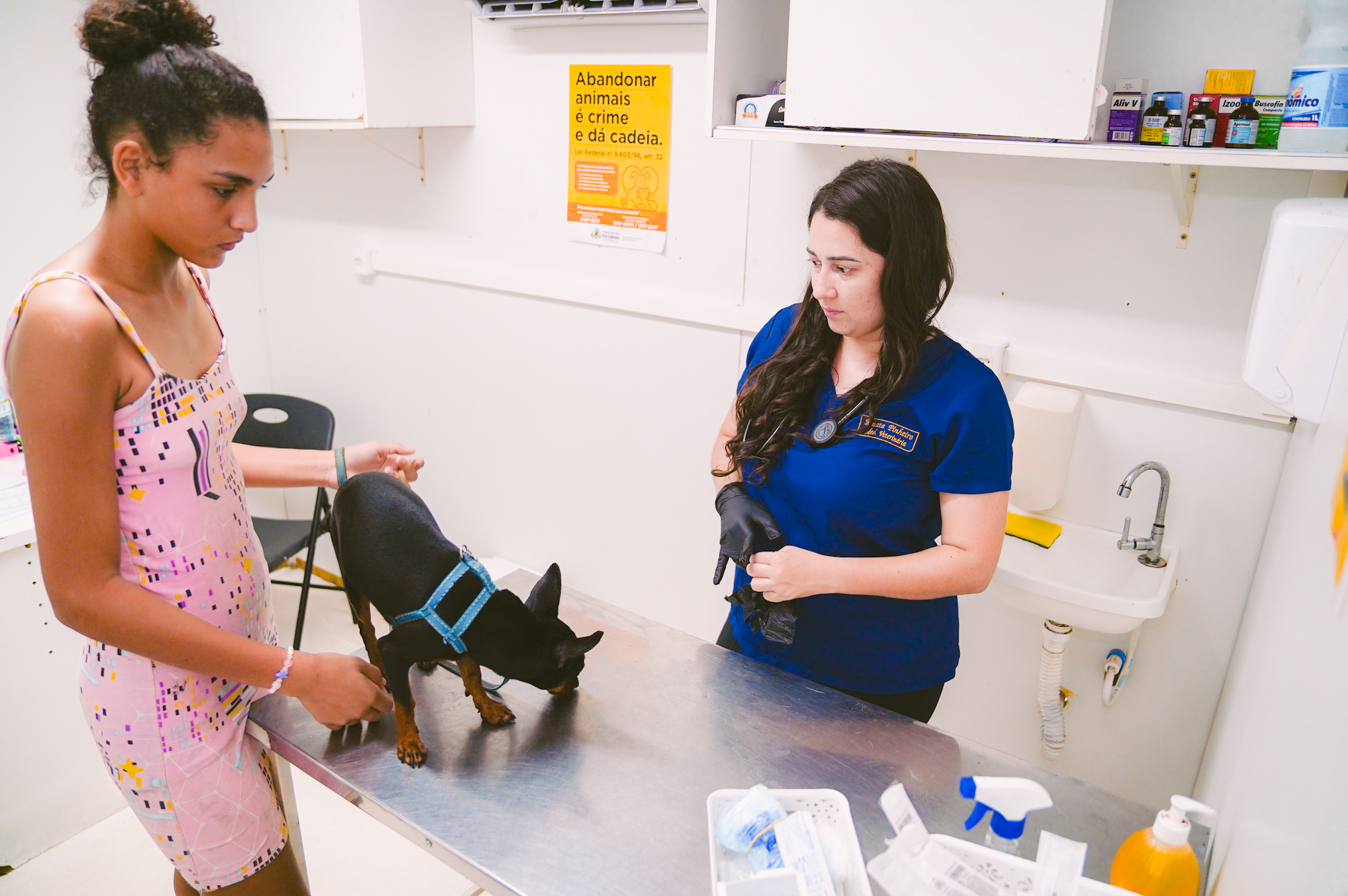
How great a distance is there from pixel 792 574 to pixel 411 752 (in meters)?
0.64

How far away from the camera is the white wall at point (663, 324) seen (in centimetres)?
190

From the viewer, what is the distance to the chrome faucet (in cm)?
189

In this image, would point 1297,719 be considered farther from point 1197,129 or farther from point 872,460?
point 1197,129

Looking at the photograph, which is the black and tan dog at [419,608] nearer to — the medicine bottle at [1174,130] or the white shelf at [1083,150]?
the white shelf at [1083,150]

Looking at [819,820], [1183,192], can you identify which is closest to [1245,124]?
[1183,192]

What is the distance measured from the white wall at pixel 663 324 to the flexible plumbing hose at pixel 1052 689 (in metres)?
0.07

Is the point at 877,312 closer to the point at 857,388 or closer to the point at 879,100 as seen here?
the point at 857,388

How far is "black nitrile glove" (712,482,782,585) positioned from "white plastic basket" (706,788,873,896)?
0.36 meters


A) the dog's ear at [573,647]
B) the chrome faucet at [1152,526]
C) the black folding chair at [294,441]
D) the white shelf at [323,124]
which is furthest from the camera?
the black folding chair at [294,441]

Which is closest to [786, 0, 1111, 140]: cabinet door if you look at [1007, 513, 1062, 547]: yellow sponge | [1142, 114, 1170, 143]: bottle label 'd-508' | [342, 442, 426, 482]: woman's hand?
[1142, 114, 1170, 143]: bottle label 'd-508'

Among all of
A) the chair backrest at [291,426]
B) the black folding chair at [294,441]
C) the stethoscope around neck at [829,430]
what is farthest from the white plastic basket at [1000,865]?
the chair backrest at [291,426]

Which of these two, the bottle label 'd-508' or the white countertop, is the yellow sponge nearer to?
the bottle label 'd-508'

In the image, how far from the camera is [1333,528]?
86 cm

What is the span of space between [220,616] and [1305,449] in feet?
5.71
